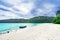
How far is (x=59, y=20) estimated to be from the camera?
47500mm

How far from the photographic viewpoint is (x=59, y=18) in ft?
157

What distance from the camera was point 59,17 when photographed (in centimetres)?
4862

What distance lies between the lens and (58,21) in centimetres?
4841

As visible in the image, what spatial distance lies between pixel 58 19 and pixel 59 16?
2181 mm

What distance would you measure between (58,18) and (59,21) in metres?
1.19

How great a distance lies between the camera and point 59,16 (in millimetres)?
49000

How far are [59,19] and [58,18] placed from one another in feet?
4.49

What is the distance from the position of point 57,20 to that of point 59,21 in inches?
42.6

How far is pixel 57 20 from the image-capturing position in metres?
48.8

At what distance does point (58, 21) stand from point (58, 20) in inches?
19.5

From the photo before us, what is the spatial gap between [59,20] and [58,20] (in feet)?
2.10

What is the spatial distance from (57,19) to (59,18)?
0.87 meters

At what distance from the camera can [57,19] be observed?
157 feet

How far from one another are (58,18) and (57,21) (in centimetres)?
145
